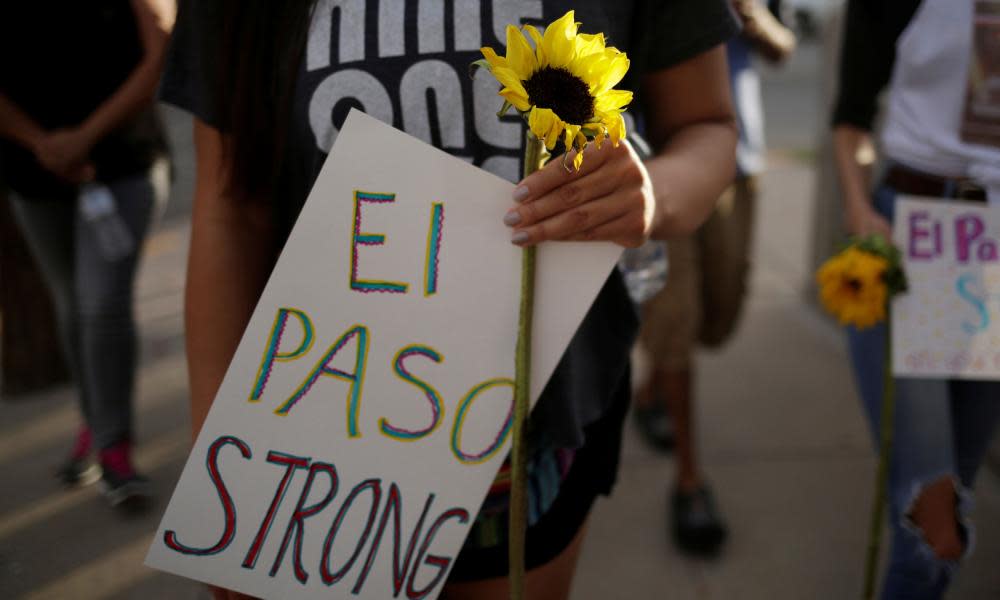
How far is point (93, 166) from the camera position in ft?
8.36

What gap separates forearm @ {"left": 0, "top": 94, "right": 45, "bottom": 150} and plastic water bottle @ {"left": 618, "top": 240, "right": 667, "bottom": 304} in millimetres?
2064

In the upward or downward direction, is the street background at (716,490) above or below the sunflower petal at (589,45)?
below

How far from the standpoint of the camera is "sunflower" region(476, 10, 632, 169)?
0.82 m

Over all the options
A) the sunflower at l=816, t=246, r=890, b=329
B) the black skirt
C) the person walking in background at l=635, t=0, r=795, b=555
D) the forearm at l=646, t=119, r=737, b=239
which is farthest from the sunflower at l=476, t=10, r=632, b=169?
the person walking in background at l=635, t=0, r=795, b=555

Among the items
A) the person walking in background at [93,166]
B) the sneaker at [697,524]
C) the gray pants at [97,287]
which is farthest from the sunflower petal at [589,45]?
the gray pants at [97,287]

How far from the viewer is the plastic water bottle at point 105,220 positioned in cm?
254

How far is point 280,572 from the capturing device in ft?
3.40

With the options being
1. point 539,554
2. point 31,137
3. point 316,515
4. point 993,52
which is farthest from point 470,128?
Answer: point 31,137

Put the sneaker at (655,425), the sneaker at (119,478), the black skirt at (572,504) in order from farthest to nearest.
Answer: the sneaker at (655,425), the sneaker at (119,478), the black skirt at (572,504)

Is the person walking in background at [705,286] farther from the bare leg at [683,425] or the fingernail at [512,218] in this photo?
the fingernail at [512,218]

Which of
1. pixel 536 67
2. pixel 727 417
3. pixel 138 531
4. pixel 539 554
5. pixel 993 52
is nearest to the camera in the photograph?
pixel 536 67

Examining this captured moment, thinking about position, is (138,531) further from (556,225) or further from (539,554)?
(556,225)

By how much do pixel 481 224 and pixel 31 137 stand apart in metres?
2.10

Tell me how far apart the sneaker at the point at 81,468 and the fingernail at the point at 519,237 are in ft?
8.42
